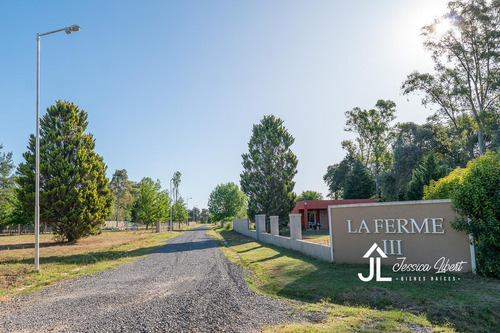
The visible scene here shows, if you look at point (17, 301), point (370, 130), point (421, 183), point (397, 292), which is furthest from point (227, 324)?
point (370, 130)

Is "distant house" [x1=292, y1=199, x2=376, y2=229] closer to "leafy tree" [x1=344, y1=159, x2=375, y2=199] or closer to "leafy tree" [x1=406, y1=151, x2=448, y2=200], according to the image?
"leafy tree" [x1=344, y1=159, x2=375, y2=199]

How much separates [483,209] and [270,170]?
77.3ft

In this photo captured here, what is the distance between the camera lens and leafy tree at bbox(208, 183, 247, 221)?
58312 mm

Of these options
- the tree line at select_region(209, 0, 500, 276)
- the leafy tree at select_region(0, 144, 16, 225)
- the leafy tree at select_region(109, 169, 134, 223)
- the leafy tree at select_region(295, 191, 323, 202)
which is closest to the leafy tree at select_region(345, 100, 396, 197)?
the tree line at select_region(209, 0, 500, 276)

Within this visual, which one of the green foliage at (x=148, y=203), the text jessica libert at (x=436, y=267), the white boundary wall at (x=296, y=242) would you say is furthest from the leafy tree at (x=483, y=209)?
the green foliage at (x=148, y=203)

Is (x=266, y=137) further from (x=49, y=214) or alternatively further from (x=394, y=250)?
(x=394, y=250)

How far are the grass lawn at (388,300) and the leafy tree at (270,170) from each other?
20.6 m

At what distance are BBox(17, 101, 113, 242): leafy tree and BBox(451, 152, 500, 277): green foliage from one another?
25266 mm

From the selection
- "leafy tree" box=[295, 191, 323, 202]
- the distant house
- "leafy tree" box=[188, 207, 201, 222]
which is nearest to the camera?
the distant house

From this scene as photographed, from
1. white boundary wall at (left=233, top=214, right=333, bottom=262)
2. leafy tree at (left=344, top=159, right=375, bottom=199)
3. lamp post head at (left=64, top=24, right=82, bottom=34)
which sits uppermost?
lamp post head at (left=64, top=24, right=82, bottom=34)

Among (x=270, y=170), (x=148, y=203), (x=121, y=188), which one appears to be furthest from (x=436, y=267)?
(x=121, y=188)

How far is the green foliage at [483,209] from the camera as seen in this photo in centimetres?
778

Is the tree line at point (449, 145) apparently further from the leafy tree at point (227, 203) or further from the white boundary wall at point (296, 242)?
the leafy tree at point (227, 203)

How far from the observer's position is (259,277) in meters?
9.71
